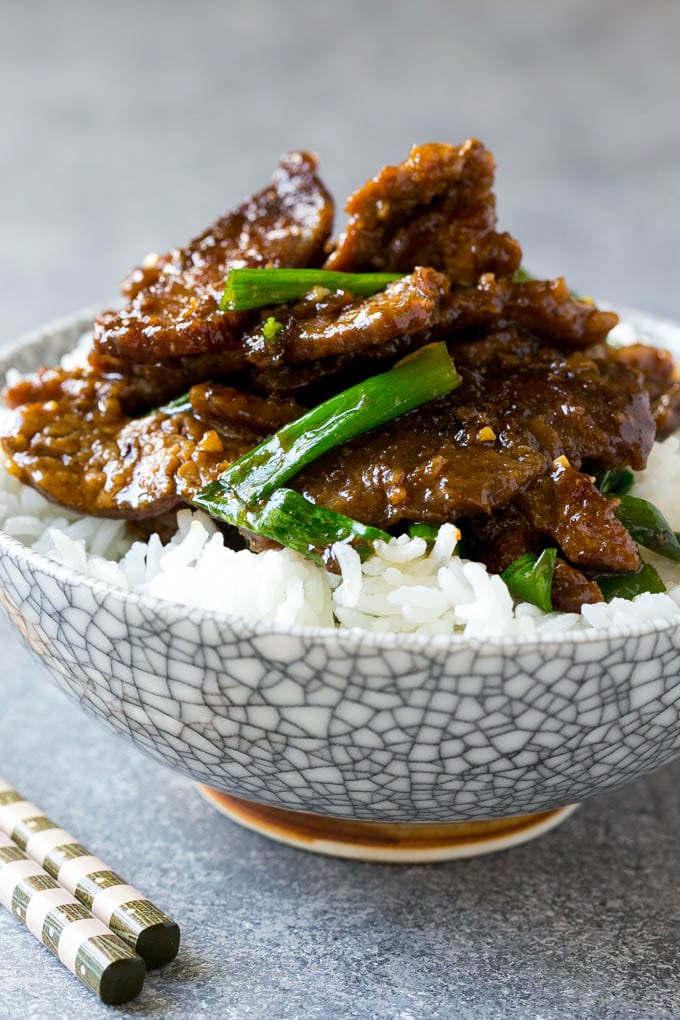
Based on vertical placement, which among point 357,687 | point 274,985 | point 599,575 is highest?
point 599,575

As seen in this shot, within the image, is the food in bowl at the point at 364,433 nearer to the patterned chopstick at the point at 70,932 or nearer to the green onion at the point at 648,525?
Answer: the green onion at the point at 648,525

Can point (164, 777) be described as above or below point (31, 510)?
below

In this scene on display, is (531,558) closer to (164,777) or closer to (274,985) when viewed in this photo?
(274,985)

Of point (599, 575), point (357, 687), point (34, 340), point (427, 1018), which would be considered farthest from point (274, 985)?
point (34, 340)

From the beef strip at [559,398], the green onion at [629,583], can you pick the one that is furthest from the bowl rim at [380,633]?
the beef strip at [559,398]

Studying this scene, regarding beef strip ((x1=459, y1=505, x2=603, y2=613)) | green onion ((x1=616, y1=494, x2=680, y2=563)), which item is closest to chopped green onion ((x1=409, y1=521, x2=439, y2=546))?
beef strip ((x1=459, y1=505, x2=603, y2=613))

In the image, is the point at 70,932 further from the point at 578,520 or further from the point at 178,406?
the point at 578,520

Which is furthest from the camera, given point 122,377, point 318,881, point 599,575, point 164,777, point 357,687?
point 164,777
